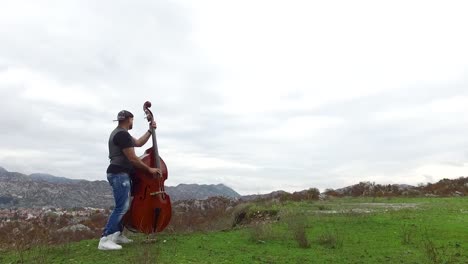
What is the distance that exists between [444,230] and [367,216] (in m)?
2.34

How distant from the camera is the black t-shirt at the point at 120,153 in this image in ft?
26.2

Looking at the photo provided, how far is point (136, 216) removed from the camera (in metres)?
8.24

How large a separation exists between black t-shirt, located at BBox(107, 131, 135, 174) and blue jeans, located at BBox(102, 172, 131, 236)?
A: 103mm

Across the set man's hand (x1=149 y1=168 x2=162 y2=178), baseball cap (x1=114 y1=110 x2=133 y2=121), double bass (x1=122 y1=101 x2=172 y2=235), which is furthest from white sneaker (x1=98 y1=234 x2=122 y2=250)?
baseball cap (x1=114 y1=110 x2=133 y2=121)

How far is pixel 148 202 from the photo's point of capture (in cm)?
827

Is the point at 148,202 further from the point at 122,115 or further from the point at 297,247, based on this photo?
the point at 297,247

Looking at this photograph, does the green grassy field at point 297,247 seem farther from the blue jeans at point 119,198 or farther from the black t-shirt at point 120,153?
the black t-shirt at point 120,153

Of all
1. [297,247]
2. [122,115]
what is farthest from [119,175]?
[297,247]

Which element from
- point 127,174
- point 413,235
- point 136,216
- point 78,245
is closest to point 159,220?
point 136,216

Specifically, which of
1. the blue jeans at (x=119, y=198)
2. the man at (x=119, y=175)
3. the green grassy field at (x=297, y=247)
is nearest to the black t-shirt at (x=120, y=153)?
the man at (x=119, y=175)

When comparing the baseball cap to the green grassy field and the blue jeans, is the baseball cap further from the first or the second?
the green grassy field

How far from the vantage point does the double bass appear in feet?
27.0

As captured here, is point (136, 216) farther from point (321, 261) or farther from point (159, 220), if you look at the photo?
point (321, 261)

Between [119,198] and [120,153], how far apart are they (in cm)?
76
